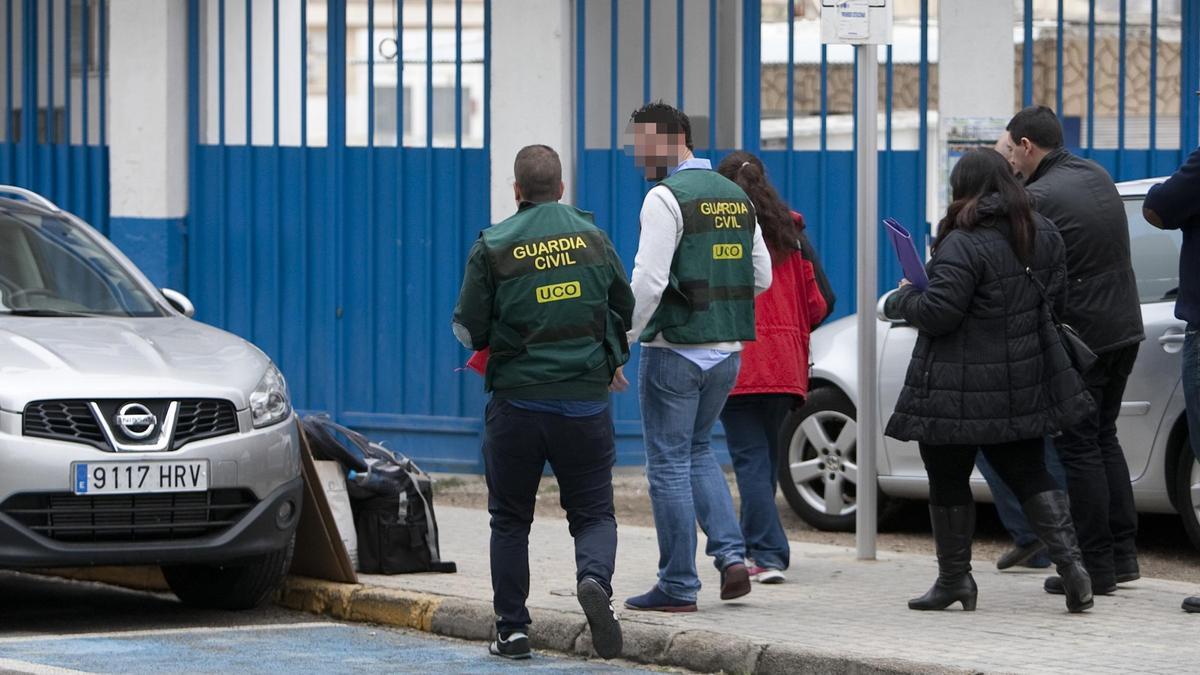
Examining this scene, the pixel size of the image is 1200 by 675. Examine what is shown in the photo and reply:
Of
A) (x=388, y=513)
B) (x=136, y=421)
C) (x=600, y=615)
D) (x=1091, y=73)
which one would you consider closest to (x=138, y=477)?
(x=136, y=421)

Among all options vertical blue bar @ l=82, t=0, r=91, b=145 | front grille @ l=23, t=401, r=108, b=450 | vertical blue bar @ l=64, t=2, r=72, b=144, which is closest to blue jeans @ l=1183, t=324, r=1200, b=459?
front grille @ l=23, t=401, r=108, b=450

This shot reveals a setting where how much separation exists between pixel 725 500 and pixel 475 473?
4512 millimetres

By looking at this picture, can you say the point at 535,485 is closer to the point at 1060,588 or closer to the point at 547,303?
the point at 547,303

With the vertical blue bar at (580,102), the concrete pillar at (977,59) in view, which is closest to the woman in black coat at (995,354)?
the concrete pillar at (977,59)

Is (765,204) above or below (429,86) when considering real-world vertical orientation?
below

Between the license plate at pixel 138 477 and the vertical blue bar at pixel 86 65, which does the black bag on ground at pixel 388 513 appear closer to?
the license plate at pixel 138 477

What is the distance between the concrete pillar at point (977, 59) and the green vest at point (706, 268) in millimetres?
3896

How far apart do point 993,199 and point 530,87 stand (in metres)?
4.90

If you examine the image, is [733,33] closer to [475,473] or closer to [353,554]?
[475,473]

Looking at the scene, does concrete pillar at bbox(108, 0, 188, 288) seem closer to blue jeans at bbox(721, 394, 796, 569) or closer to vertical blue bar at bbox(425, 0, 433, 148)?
vertical blue bar at bbox(425, 0, 433, 148)

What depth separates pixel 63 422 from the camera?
7.50m

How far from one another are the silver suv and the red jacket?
1.84m

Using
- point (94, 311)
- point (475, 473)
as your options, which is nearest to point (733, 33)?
point (475, 473)

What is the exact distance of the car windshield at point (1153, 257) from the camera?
8781 mm
